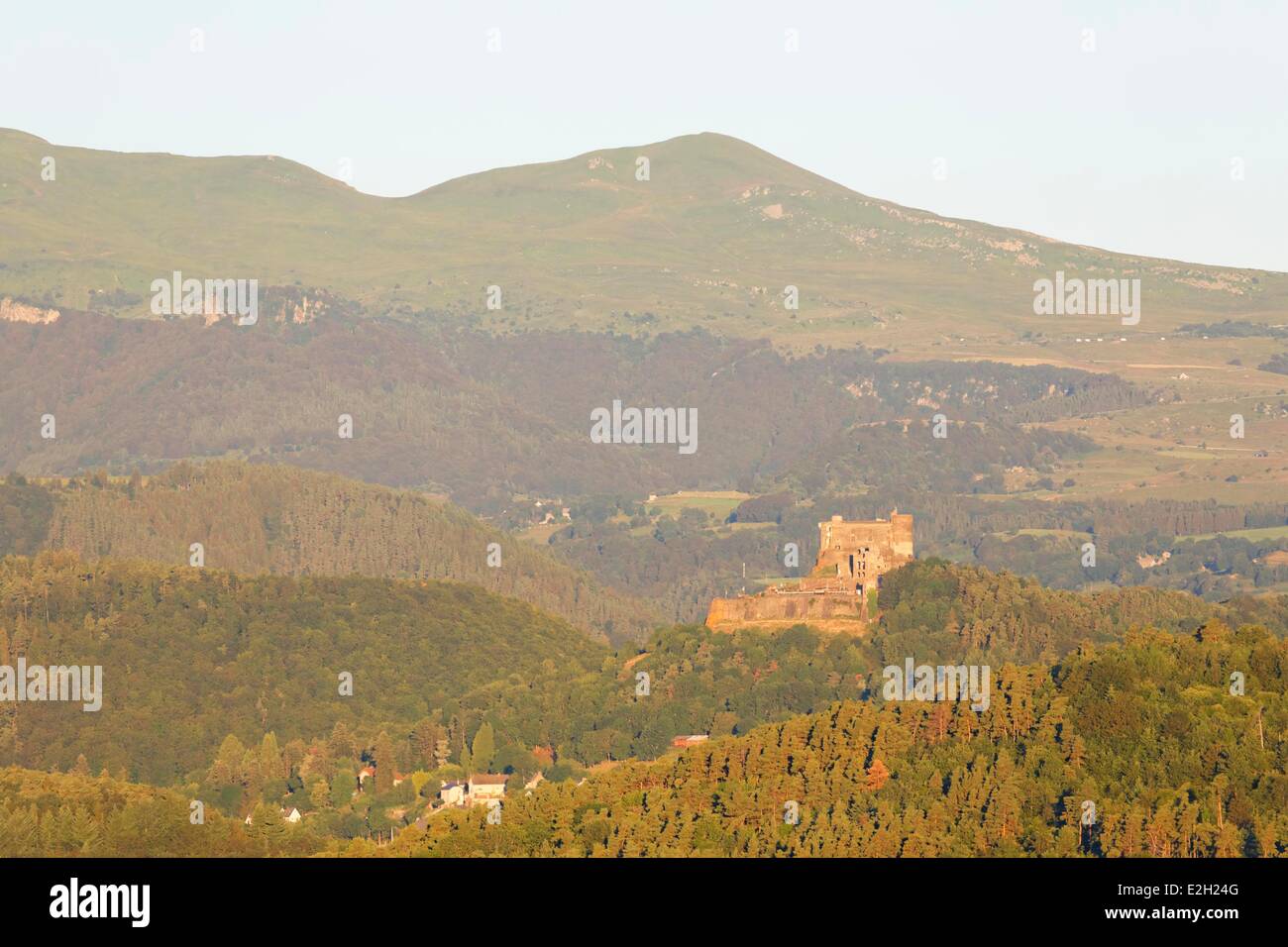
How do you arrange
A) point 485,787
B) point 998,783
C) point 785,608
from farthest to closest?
point 785,608 → point 485,787 → point 998,783

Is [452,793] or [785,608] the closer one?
[452,793]

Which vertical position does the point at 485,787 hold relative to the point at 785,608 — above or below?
below

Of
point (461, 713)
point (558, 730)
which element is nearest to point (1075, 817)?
point (558, 730)

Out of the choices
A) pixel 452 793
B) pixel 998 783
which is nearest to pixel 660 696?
pixel 452 793

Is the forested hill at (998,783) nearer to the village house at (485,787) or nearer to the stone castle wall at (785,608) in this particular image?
the village house at (485,787)

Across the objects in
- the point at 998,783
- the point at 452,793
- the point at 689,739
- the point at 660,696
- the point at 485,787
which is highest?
the point at 998,783

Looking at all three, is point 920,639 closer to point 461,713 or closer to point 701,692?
point 701,692

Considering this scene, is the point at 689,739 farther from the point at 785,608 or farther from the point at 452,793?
the point at 785,608
